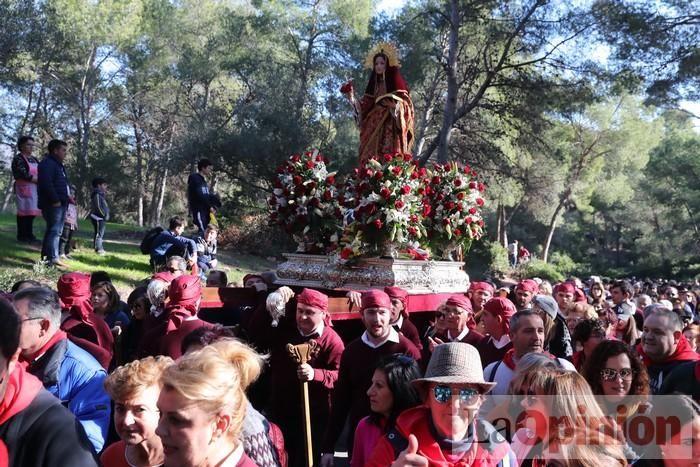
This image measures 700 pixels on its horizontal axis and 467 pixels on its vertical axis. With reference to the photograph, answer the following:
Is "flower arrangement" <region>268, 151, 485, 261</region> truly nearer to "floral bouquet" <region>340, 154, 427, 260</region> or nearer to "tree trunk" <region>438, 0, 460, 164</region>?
"floral bouquet" <region>340, 154, 427, 260</region>

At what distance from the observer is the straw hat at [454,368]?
8.62ft

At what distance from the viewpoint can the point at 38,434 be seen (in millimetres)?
1952

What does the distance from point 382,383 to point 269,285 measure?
4104 mm

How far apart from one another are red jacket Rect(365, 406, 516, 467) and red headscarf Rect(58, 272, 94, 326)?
267 cm

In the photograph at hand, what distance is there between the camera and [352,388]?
4.22 meters

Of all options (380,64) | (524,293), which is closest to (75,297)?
(524,293)

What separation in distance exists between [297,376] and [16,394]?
8.78 feet

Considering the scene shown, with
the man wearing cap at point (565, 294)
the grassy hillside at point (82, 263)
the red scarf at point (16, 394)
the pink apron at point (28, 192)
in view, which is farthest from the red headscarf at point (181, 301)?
the pink apron at point (28, 192)

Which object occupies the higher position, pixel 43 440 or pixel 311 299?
pixel 311 299

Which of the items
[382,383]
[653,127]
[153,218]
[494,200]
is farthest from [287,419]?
[653,127]

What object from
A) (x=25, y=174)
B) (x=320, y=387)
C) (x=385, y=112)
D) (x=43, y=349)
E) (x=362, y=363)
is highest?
(x=385, y=112)

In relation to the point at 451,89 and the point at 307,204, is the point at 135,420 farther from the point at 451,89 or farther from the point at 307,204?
the point at 451,89

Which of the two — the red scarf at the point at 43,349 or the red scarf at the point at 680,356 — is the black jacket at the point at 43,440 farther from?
the red scarf at the point at 680,356

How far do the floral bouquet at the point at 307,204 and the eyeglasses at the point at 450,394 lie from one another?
195 inches
